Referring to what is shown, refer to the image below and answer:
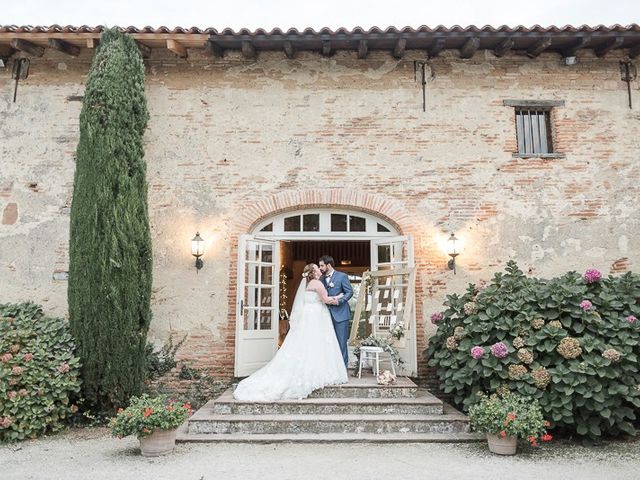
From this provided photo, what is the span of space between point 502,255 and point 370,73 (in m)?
3.71

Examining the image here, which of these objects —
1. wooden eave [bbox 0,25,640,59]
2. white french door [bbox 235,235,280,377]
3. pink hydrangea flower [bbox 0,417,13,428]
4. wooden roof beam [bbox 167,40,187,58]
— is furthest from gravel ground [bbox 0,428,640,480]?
wooden eave [bbox 0,25,640,59]

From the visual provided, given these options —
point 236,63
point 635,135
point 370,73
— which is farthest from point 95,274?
→ point 635,135

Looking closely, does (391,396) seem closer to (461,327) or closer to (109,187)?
(461,327)

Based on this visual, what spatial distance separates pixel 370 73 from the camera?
8711 millimetres

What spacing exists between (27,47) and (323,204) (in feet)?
17.6

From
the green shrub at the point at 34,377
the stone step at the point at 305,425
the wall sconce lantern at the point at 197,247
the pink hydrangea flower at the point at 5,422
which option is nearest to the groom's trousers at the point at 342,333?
the stone step at the point at 305,425

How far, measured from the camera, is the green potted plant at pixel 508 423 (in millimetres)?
5344

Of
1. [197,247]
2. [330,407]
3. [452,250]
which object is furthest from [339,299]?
[197,247]

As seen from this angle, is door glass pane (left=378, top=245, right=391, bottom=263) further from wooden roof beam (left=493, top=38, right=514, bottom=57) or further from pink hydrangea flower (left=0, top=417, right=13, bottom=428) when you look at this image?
pink hydrangea flower (left=0, top=417, right=13, bottom=428)

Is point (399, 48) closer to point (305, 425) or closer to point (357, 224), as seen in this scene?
point (357, 224)

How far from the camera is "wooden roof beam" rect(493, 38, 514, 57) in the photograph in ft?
26.9

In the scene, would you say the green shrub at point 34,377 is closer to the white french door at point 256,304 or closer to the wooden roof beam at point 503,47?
the white french door at point 256,304

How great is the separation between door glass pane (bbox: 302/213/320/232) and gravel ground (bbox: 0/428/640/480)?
3653 millimetres

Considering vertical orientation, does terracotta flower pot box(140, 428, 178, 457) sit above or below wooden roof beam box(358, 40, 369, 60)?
below
